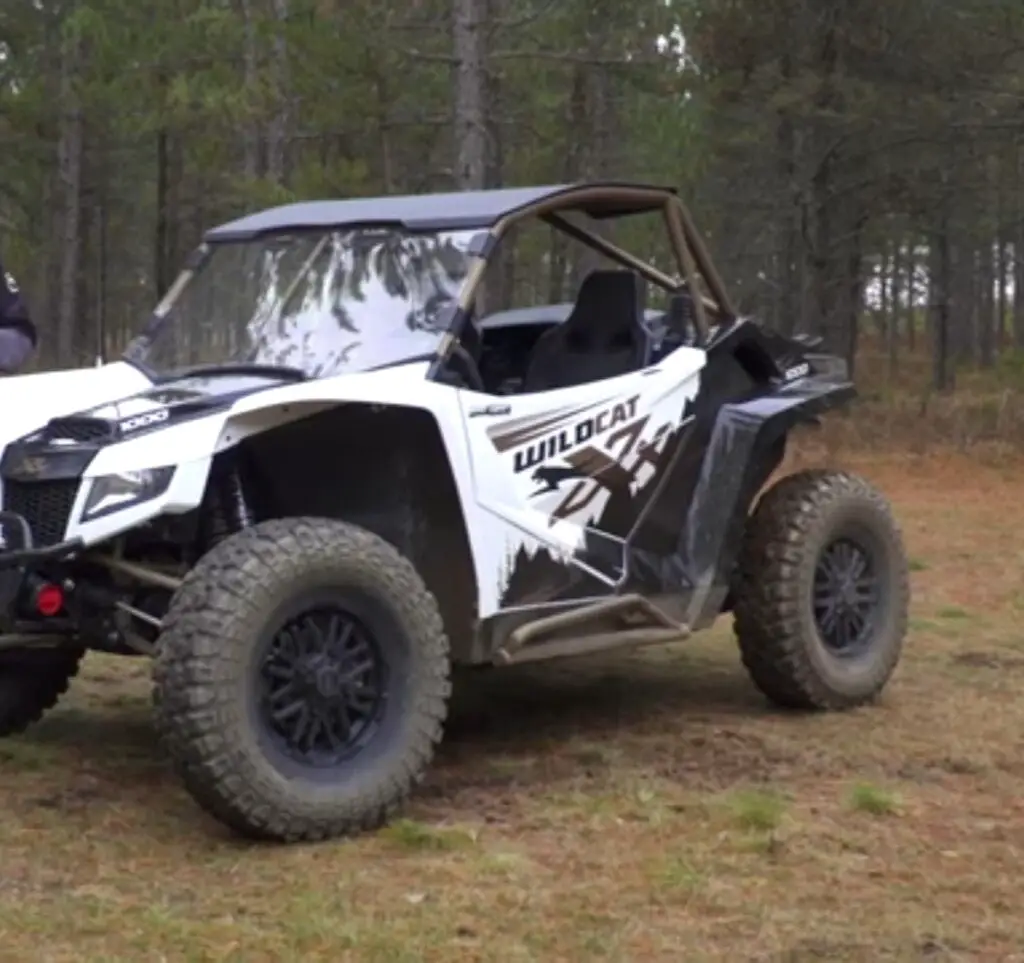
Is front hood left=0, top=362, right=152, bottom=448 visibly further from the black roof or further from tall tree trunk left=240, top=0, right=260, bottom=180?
tall tree trunk left=240, top=0, right=260, bottom=180

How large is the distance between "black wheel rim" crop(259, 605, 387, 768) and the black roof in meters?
1.68

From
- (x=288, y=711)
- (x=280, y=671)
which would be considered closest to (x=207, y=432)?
(x=280, y=671)

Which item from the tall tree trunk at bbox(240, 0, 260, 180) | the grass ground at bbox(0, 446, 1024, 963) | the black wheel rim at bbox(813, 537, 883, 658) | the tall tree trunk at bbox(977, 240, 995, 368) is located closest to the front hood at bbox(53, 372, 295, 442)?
the grass ground at bbox(0, 446, 1024, 963)

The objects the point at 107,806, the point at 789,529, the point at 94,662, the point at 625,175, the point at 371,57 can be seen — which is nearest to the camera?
the point at 107,806

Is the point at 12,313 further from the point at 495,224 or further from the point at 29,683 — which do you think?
the point at 495,224

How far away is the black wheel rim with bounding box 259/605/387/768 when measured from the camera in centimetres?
511

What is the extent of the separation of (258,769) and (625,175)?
23.5 m

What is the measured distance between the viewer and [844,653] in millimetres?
7109

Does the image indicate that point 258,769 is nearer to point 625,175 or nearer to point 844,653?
point 844,653

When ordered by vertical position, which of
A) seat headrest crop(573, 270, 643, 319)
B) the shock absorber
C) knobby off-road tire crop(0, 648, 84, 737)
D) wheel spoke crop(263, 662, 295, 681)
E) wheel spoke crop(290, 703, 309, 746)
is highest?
seat headrest crop(573, 270, 643, 319)

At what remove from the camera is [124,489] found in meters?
5.09

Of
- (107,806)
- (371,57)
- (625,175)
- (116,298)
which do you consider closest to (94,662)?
(107,806)

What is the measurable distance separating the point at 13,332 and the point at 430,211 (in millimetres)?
1519

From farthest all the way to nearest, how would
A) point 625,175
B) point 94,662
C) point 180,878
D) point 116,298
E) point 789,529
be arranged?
point 116,298
point 625,175
point 94,662
point 789,529
point 180,878
